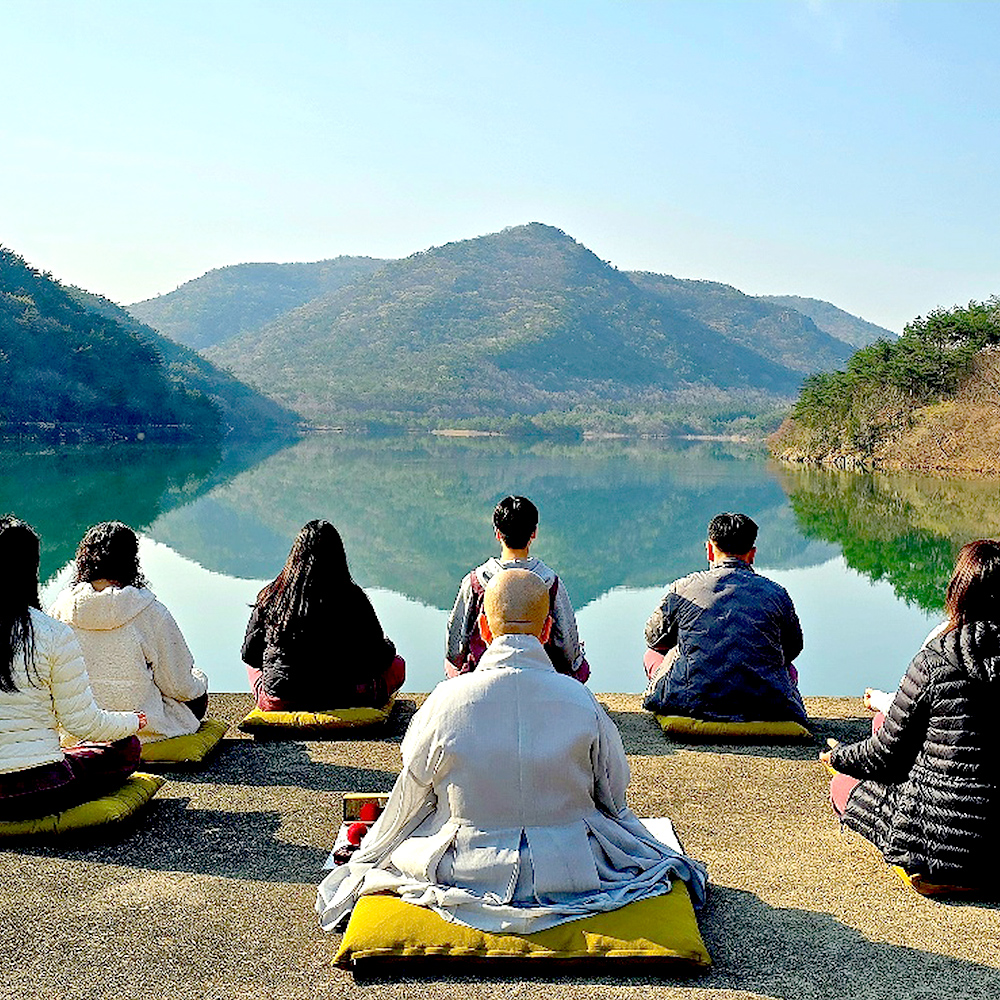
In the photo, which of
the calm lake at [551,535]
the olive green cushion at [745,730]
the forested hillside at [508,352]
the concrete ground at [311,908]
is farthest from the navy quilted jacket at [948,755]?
the forested hillside at [508,352]

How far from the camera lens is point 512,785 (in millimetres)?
3191

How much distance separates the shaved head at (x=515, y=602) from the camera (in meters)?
3.19

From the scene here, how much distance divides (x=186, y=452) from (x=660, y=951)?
46.5 meters

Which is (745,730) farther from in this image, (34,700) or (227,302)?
(227,302)

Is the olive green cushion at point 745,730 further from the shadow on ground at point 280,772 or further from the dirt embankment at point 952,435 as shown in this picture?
the dirt embankment at point 952,435

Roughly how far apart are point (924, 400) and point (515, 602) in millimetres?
39840

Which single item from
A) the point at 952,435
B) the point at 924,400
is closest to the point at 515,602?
the point at 952,435

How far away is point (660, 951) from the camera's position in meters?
3.10

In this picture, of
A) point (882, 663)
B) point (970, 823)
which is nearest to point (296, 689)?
point (970, 823)

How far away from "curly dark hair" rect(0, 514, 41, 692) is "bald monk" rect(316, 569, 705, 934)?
55.1 inches

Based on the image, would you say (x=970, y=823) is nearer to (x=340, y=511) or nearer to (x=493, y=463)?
(x=340, y=511)

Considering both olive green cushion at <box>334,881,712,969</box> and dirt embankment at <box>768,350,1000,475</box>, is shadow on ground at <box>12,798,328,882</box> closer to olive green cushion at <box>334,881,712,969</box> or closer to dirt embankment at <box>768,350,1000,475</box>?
Answer: olive green cushion at <box>334,881,712,969</box>

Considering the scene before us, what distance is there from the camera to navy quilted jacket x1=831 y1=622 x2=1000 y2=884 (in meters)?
3.54

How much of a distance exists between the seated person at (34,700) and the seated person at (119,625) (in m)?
0.69
